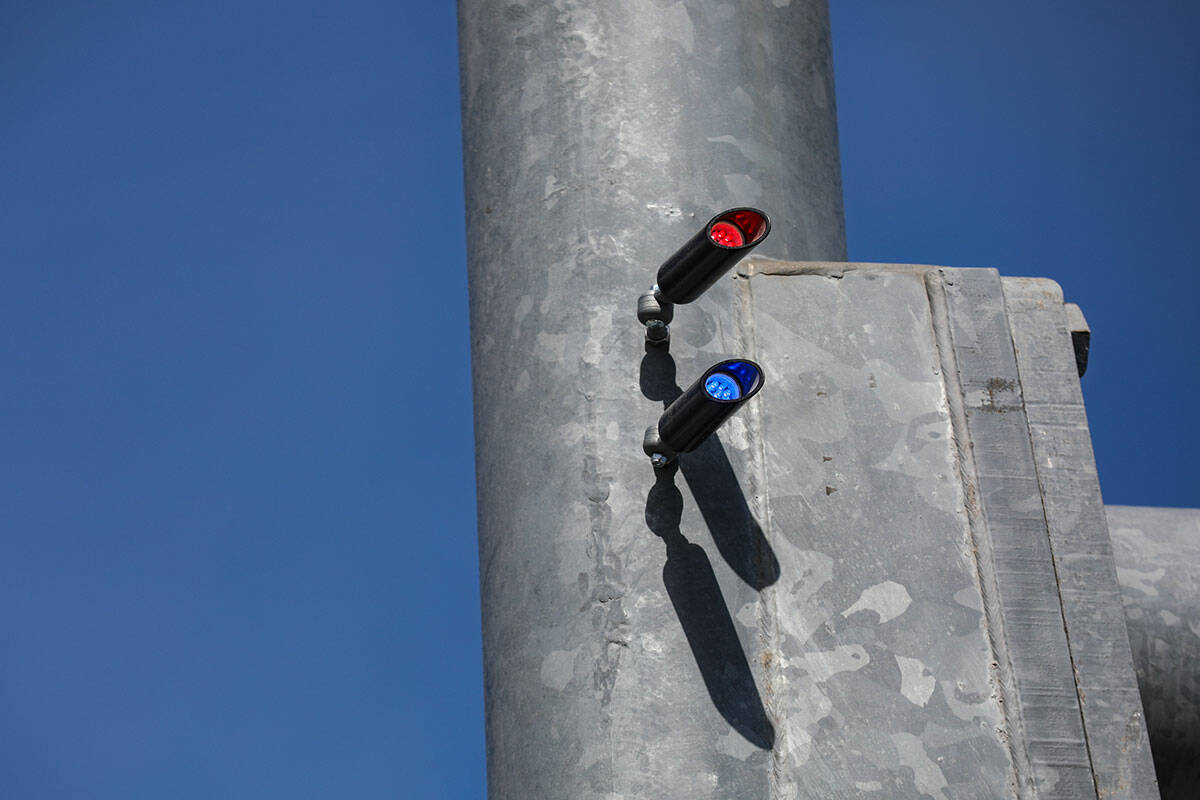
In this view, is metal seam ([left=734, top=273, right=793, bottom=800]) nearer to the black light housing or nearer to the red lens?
the black light housing

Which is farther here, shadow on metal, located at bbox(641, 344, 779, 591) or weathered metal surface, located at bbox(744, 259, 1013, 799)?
shadow on metal, located at bbox(641, 344, 779, 591)

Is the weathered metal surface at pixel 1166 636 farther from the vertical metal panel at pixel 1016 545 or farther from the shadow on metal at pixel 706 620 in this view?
the shadow on metal at pixel 706 620

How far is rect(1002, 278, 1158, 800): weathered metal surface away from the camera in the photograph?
4.58 meters

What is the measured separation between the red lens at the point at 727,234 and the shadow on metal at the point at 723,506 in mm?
508

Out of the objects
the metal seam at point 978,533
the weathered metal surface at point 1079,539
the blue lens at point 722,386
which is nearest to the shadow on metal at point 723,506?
the blue lens at point 722,386

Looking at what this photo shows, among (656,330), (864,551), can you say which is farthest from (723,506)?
(656,330)

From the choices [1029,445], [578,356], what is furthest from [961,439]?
[578,356]

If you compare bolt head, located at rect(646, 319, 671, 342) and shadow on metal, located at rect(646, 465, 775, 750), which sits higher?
bolt head, located at rect(646, 319, 671, 342)

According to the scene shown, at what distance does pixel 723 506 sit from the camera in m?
4.68

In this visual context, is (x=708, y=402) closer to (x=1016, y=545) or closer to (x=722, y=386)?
(x=722, y=386)

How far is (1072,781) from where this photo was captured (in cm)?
450

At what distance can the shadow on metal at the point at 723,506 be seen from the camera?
4.62 metres

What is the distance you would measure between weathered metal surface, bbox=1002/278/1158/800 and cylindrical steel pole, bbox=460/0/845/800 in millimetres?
734

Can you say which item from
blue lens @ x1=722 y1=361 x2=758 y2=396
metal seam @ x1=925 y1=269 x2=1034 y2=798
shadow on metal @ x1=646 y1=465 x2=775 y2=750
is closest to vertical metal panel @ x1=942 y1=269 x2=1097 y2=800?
metal seam @ x1=925 y1=269 x2=1034 y2=798
